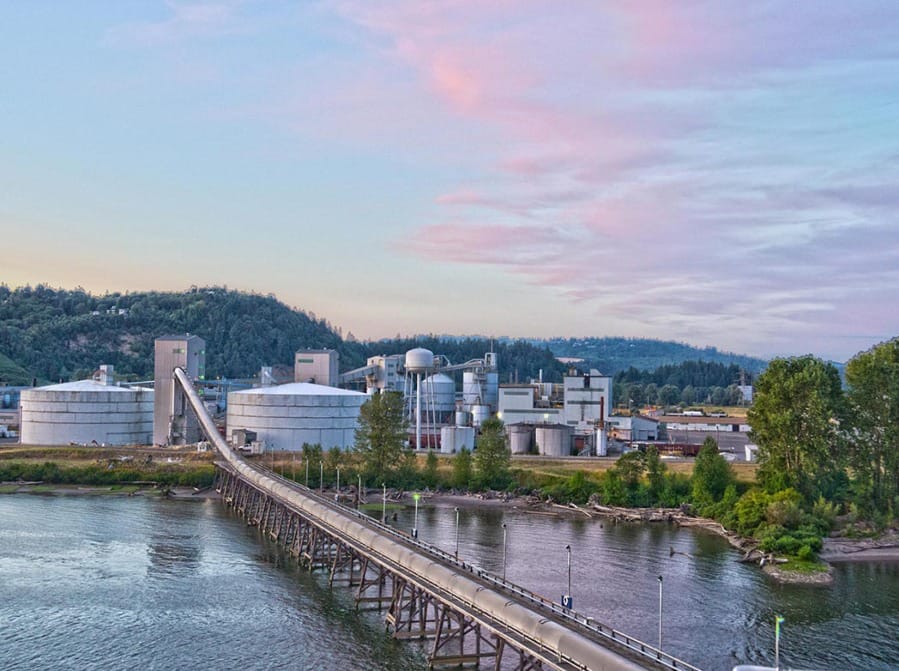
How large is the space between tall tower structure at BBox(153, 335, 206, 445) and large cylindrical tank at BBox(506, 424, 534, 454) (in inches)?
2137

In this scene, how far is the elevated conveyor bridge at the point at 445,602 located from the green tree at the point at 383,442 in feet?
109

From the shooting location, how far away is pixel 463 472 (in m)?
130

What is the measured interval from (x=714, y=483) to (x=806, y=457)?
15806 millimetres

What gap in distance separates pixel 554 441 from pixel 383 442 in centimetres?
3514

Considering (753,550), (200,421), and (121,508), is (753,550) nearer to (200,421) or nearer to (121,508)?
(121,508)

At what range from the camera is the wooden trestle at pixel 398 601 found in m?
52.1

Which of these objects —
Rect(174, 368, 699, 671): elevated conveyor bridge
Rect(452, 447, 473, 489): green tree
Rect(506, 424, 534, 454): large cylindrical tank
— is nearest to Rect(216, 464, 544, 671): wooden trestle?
Rect(174, 368, 699, 671): elevated conveyor bridge

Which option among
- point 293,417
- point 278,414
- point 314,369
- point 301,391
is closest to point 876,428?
point 293,417

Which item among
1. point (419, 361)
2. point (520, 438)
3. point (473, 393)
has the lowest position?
point (520, 438)

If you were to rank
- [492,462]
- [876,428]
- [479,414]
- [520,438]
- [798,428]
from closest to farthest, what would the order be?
[798,428], [876,428], [492,462], [520,438], [479,414]

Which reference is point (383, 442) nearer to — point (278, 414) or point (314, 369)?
point (278, 414)

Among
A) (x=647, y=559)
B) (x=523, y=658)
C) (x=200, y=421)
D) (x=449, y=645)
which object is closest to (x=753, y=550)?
(x=647, y=559)

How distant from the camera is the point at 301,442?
483 ft

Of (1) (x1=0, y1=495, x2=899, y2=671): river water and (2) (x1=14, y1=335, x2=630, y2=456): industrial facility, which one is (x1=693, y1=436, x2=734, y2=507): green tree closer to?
(1) (x1=0, y1=495, x2=899, y2=671): river water
